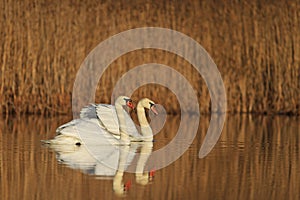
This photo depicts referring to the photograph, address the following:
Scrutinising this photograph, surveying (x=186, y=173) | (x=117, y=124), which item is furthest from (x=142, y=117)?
(x=186, y=173)

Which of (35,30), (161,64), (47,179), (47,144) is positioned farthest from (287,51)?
(47,179)

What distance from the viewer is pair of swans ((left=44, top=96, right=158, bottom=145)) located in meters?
10.1

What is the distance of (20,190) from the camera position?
699cm

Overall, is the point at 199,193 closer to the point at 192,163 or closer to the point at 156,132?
the point at 192,163

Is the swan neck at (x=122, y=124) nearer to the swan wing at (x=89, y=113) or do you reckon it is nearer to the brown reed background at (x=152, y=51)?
the swan wing at (x=89, y=113)

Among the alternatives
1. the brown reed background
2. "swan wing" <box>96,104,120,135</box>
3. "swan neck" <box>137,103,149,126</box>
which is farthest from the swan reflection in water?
the brown reed background

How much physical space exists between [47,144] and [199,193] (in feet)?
10.9

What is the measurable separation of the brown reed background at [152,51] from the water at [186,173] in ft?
9.69

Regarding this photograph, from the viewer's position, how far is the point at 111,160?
8773 mm

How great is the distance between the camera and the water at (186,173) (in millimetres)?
6898

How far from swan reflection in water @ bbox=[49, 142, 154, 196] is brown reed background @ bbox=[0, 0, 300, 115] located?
424 centimetres

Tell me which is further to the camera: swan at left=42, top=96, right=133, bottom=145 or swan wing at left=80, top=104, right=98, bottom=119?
swan wing at left=80, top=104, right=98, bottom=119

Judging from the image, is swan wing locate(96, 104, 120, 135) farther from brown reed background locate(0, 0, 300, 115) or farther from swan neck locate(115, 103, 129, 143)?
brown reed background locate(0, 0, 300, 115)

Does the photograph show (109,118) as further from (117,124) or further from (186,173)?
(186,173)
